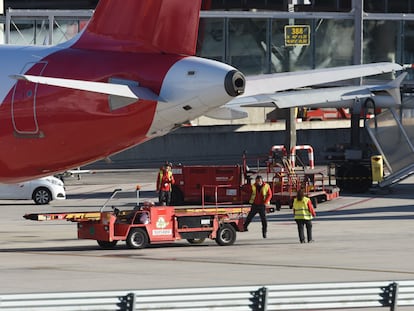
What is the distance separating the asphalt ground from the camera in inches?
915

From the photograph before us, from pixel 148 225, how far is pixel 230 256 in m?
2.99

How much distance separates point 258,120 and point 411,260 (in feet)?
166

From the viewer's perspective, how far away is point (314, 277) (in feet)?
77.9

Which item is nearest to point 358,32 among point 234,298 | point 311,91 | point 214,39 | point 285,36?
point 285,36

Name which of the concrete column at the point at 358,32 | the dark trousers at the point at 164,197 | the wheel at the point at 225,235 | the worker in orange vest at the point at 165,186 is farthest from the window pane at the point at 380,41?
the wheel at the point at 225,235

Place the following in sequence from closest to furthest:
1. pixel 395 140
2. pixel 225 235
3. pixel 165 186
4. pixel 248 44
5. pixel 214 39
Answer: pixel 225 235 < pixel 165 186 < pixel 395 140 < pixel 214 39 < pixel 248 44

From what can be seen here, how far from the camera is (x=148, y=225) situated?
30344mm

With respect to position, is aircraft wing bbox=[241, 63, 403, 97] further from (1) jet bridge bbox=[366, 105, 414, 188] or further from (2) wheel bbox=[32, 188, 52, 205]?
(2) wheel bbox=[32, 188, 52, 205]

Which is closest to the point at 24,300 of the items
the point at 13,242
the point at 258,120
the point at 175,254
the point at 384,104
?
the point at 175,254

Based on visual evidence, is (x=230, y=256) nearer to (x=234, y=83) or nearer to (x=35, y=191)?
(x=234, y=83)

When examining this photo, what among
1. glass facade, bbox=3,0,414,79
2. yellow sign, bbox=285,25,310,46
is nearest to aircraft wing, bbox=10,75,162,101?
glass facade, bbox=3,0,414,79

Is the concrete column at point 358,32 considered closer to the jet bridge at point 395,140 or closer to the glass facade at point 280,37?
the glass facade at point 280,37

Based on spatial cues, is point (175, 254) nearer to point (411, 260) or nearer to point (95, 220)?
point (95, 220)

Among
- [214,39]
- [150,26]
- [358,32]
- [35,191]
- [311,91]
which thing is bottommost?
[35,191]
